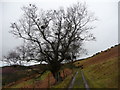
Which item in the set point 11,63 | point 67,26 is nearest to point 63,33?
point 67,26

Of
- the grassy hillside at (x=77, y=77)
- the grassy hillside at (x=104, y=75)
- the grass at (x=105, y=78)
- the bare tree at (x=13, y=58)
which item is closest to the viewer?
the grass at (x=105, y=78)

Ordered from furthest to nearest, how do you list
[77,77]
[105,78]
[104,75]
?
1. [77,77]
2. [104,75]
3. [105,78]

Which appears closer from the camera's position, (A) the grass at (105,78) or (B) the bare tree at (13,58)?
(A) the grass at (105,78)

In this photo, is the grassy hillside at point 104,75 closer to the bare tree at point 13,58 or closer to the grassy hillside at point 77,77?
the grassy hillside at point 77,77

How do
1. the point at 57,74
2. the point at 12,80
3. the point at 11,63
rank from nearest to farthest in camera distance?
the point at 57,74 < the point at 11,63 < the point at 12,80

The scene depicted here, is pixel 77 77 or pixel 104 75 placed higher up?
pixel 104 75

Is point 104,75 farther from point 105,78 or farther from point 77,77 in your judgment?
point 77,77

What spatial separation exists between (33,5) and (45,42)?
21.3 feet

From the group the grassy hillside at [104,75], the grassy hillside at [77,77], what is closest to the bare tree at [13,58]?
the grassy hillside at [77,77]

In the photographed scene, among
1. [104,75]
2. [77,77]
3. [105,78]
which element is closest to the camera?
[105,78]

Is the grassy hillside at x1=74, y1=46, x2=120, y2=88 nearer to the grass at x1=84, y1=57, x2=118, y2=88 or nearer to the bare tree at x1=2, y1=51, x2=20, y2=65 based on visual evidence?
the grass at x1=84, y1=57, x2=118, y2=88

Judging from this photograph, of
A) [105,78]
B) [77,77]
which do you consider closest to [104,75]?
[105,78]

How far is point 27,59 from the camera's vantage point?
3034 centimetres

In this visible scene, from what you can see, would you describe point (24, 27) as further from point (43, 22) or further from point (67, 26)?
point (67, 26)
